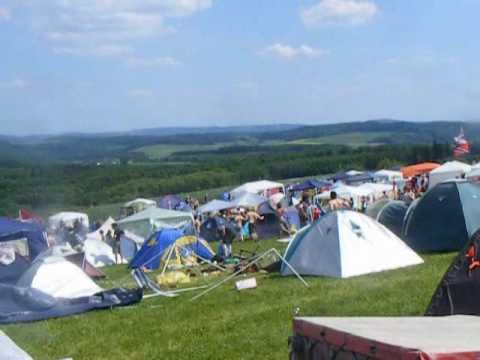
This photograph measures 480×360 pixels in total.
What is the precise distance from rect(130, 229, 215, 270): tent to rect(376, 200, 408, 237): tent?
12.4 feet

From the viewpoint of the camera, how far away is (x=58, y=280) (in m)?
13.1

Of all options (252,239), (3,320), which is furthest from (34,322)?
(252,239)

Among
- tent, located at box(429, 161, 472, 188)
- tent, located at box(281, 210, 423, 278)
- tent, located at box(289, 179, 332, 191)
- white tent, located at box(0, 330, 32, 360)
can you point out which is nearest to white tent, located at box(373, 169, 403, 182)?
tent, located at box(289, 179, 332, 191)

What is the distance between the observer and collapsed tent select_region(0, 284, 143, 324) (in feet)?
38.2

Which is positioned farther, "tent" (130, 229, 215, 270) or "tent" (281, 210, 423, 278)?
"tent" (130, 229, 215, 270)

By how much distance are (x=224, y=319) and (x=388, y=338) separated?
612 centimetres

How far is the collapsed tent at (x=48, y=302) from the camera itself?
11.6 m

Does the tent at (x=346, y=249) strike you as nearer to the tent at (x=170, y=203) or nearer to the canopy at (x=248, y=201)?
the canopy at (x=248, y=201)

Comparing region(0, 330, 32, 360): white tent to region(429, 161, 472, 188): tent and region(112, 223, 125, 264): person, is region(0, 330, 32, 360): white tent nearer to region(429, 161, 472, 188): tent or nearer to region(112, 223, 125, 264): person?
region(112, 223, 125, 264): person

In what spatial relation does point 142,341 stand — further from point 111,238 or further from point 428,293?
point 111,238

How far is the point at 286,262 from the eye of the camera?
12789mm

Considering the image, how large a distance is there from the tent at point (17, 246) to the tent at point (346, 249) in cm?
572

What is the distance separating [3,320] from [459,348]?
342 inches

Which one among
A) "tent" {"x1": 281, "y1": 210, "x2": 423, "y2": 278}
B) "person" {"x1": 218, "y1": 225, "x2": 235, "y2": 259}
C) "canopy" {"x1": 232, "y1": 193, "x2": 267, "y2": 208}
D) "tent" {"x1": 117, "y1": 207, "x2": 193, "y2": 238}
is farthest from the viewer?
"canopy" {"x1": 232, "y1": 193, "x2": 267, "y2": 208}
